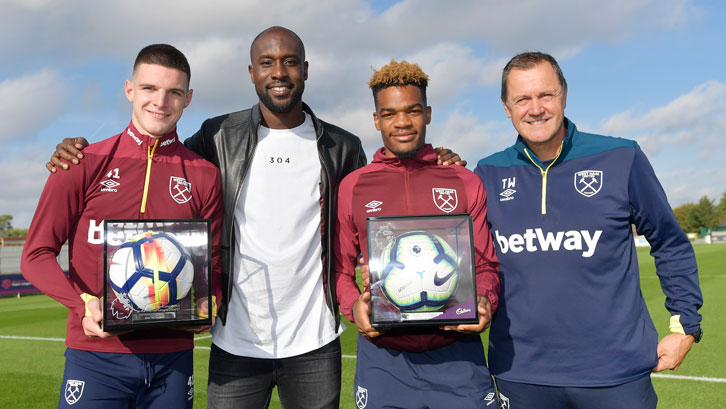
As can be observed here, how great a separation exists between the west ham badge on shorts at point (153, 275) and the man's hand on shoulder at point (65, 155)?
493 mm

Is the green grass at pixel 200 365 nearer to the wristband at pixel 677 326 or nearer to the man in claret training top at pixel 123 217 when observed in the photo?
the man in claret training top at pixel 123 217

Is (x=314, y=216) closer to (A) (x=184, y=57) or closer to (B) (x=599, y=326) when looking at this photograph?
(A) (x=184, y=57)

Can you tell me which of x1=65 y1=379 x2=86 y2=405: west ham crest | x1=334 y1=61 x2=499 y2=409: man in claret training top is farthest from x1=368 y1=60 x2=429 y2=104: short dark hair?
x1=65 y1=379 x2=86 y2=405: west ham crest

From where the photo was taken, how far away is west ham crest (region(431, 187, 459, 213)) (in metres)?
3.10

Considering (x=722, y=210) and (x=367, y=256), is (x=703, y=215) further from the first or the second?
(x=367, y=256)

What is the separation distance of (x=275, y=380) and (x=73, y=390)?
3.81 feet

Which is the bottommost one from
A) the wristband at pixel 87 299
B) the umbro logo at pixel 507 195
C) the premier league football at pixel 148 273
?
the wristband at pixel 87 299

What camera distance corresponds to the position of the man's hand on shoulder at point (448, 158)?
327 centimetres

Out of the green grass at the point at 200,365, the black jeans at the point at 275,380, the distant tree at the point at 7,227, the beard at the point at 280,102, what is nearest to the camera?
the black jeans at the point at 275,380

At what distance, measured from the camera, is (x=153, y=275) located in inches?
103

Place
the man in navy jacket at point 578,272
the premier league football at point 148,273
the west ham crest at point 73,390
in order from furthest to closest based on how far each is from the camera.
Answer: the man in navy jacket at point 578,272 < the west ham crest at point 73,390 < the premier league football at point 148,273

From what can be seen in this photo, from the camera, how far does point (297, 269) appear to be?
343cm

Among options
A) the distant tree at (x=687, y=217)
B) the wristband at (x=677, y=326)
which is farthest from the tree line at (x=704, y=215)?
the wristband at (x=677, y=326)

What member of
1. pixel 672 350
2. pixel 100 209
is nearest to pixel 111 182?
pixel 100 209
